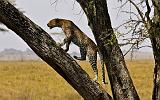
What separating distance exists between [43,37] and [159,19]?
167 cm

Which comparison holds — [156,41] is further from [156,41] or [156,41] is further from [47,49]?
[47,49]

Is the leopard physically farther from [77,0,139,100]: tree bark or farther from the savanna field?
the savanna field

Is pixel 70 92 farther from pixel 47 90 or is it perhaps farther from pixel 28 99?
pixel 28 99

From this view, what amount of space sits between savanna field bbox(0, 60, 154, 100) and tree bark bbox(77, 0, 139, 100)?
847 cm

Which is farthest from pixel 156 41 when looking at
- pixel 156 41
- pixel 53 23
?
pixel 53 23

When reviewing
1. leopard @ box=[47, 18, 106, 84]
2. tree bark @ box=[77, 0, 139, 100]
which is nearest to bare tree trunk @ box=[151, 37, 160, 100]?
tree bark @ box=[77, 0, 139, 100]

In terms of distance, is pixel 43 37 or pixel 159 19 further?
pixel 159 19

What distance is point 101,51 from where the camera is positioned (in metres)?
7.28

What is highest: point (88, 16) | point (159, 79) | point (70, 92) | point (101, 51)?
point (88, 16)

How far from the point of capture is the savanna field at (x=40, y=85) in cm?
2069

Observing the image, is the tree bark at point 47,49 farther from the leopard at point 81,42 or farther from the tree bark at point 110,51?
the leopard at point 81,42

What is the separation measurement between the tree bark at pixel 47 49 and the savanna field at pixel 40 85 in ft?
29.2

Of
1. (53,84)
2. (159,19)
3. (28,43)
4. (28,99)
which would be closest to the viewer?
(28,43)

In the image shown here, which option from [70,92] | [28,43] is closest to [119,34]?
[28,43]
